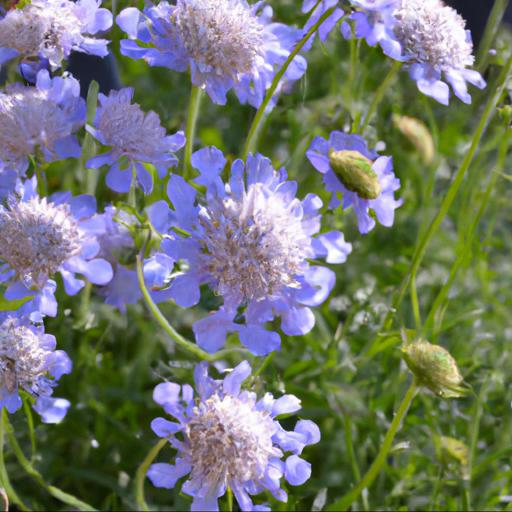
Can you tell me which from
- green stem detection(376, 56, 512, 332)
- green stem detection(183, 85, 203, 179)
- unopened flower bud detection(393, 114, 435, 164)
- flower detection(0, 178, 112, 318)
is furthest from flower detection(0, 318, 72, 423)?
unopened flower bud detection(393, 114, 435, 164)

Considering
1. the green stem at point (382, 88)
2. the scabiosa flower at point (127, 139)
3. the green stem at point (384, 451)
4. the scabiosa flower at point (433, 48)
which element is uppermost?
the scabiosa flower at point (433, 48)

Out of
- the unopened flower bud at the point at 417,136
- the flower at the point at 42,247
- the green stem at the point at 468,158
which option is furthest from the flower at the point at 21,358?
the unopened flower bud at the point at 417,136

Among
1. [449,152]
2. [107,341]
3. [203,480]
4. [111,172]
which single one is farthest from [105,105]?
[449,152]

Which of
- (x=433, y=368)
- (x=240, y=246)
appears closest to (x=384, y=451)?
(x=433, y=368)

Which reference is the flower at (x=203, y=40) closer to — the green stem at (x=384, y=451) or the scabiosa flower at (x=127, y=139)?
the scabiosa flower at (x=127, y=139)

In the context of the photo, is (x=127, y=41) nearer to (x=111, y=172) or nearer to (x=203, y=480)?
(x=111, y=172)

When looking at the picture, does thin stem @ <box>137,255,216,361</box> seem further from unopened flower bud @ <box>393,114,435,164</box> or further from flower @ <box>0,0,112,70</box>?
unopened flower bud @ <box>393,114,435,164</box>

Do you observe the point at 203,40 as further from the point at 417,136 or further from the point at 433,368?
the point at 417,136
